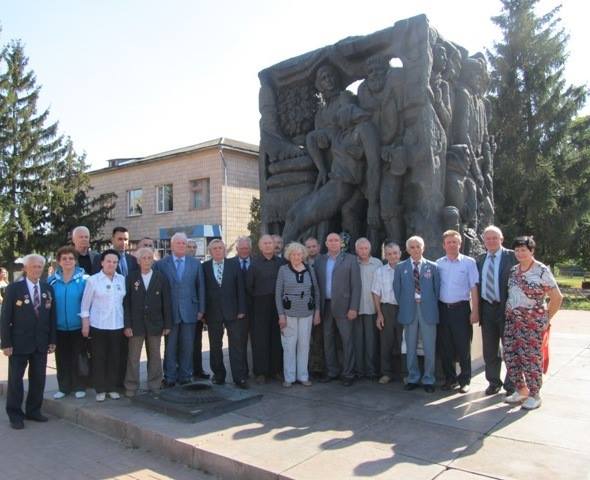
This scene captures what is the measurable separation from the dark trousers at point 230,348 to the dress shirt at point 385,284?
58.8 inches

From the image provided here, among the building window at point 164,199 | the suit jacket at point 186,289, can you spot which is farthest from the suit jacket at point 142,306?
the building window at point 164,199

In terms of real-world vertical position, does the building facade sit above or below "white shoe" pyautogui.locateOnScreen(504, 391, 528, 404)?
above

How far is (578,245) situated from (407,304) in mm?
18698

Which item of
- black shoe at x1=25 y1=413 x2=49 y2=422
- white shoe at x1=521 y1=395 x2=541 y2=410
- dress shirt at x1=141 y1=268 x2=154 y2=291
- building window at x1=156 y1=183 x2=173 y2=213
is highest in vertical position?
building window at x1=156 y1=183 x2=173 y2=213

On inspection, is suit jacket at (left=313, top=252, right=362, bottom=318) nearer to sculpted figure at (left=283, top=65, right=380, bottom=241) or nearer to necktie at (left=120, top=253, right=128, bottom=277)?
sculpted figure at (left=283, top=65, right=380, bottom=241)

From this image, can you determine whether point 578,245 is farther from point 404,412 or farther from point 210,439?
point 210,439

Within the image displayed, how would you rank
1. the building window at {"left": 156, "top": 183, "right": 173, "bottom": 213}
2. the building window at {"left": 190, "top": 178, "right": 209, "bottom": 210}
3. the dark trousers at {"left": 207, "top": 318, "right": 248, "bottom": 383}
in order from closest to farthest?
1. the dark trousers at {"left": 207, "top": 318, "right": 248, "bottom": 383}
2. the building window at {"left": 190, "top": 178, "right": 209, "bottom": 210}
3. the building window at {"left": 156, "top": 183, "right": 173, "bottom": 213}

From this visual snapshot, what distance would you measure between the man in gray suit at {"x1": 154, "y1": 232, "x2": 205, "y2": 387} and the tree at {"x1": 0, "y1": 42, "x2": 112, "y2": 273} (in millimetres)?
18359

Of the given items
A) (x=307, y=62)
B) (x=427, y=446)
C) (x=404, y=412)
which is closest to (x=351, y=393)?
(x=404, y=412)

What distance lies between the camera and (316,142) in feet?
23.3

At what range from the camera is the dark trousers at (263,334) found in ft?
18.9

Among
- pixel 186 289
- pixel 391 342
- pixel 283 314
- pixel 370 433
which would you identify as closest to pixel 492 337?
pixel 391 342

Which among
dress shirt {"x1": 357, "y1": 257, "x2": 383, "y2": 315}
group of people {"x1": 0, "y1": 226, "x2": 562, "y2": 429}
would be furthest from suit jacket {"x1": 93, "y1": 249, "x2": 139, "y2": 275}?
dress shirt {"x1": 357, "y1": 257, "x2": 383, "y2": 315}

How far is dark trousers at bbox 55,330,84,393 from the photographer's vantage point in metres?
5.42
